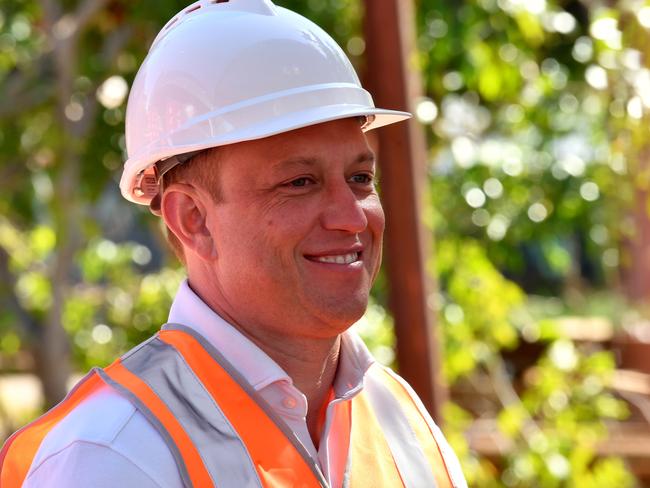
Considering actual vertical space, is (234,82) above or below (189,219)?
above

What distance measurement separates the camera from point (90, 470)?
1690 millimetres

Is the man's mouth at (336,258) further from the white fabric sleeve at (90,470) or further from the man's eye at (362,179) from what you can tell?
the white fabric sleeve at (90,470)

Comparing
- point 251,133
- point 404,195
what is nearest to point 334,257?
point 251,133

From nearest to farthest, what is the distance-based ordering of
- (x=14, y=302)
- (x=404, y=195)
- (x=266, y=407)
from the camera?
1. (x=266, y=407)
2. (x=404, y=195)
3. (x=14, y=302)

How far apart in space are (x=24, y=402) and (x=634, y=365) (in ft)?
17.8

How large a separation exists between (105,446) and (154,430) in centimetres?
7

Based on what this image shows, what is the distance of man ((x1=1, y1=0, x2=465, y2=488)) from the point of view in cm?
187

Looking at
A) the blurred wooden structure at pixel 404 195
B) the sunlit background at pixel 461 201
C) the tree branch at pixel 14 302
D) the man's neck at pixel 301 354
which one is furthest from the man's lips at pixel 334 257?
the tree branch at pixel 14 302

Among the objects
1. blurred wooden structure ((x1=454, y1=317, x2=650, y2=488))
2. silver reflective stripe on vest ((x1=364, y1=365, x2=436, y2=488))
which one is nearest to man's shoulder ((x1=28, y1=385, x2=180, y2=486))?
silver reflective stripe on vest ((x1=364, y1=365, x2=436, y2=488))

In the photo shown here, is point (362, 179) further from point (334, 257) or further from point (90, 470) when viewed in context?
point (90, 470)

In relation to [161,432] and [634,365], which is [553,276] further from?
[161,432]

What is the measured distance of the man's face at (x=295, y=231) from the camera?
1947 millimetres

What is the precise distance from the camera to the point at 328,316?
1.95 meters

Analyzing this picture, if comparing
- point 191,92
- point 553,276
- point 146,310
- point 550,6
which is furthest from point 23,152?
point 553,276
